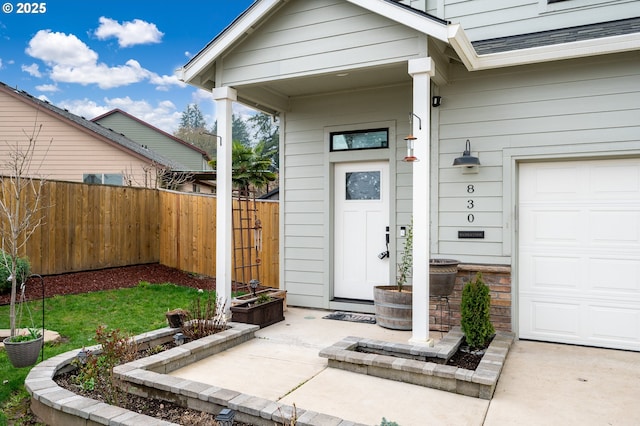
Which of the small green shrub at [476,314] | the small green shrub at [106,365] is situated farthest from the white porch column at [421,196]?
the small green shrub at [106,365]

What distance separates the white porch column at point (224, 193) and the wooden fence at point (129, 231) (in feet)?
7.30

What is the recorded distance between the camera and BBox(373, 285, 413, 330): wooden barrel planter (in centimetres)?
517

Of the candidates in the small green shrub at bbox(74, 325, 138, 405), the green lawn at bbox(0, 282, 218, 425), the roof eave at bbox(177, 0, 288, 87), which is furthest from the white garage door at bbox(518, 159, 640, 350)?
the green lawn at bbox(0, 282, 218, 425)

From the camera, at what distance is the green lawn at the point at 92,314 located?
3.85 meters

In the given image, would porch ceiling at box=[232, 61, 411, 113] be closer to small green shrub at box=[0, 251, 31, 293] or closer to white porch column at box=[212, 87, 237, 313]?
white porch column at box=[212, 87, 237, 313]

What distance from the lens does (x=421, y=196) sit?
446cm

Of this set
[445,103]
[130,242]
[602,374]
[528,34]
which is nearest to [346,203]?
[445,103]

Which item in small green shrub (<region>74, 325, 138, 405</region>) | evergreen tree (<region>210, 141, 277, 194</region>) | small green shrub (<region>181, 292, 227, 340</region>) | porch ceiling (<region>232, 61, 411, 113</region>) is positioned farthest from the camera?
evergreen tree (<region>210, 141, 277, 194</region>)

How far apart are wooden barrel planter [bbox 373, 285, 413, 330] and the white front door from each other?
79 cm

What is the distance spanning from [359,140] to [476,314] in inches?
117

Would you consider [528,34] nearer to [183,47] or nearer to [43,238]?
[43,238]

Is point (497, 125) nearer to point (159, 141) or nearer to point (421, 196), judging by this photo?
point (421, 196)

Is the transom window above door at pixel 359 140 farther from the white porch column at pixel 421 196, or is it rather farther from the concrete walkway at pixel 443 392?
the concrete walkway at pixel 443 392

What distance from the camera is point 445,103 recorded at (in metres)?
5.34
